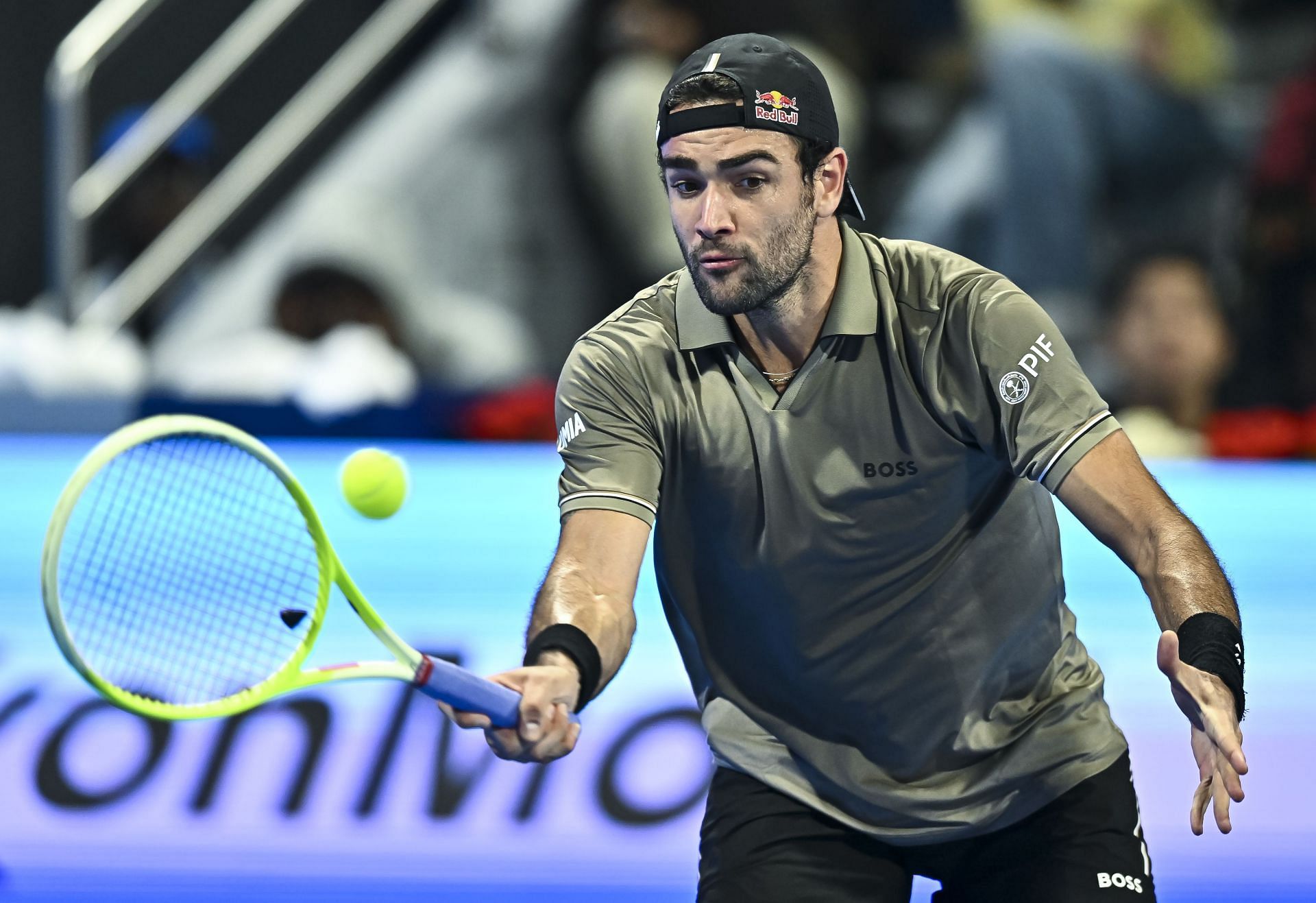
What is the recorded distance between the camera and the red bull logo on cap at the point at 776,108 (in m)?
2.95

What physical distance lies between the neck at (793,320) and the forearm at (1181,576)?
2.12ft

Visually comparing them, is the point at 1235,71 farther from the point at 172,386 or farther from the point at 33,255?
the point at 33,255

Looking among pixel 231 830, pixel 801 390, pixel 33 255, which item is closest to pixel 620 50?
pixel 33 255

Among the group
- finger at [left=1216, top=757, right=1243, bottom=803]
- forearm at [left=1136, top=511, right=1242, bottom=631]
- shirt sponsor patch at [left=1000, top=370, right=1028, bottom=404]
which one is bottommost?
finger at [left=1216, top=757, right=1243, bottom=803]

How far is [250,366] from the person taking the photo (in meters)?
6.75

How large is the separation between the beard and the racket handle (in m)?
0.75

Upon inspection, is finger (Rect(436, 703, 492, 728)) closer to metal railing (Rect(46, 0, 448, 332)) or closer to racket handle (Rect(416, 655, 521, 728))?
racket handle (Rect(416, 655, 521, 728))

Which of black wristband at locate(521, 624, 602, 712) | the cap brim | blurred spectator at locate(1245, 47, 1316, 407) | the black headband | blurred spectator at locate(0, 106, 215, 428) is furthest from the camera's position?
blurred spectator at locate(1245, 47, 1316, 407)

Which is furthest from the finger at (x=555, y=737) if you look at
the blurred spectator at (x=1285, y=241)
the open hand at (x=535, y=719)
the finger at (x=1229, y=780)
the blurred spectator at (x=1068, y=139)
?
the blurred spectator at (x=1068, y=139)

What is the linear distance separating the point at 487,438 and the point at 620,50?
8.13 ft

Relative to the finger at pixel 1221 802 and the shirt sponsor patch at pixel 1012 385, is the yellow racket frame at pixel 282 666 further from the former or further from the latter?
the finger at pixel 1221 802

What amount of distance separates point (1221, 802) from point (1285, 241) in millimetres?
5473

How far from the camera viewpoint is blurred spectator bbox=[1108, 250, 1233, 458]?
6117 millimetres

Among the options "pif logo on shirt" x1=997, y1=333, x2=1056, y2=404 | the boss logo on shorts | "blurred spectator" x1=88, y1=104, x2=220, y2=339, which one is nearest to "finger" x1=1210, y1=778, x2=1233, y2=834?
the boss logo on shorts
